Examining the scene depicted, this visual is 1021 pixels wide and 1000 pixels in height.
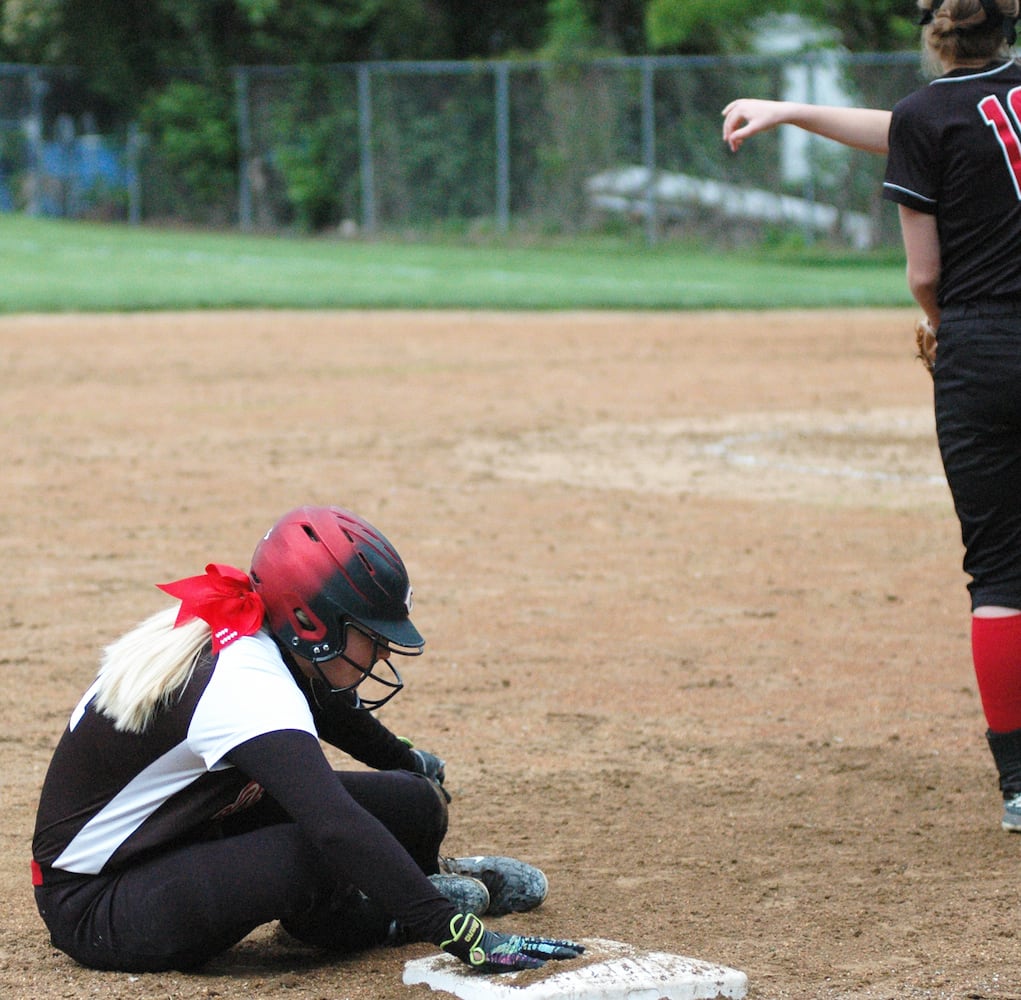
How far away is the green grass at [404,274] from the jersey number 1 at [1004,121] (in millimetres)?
14371

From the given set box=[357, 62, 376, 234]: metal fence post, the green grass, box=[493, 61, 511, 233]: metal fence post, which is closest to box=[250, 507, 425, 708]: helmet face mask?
the green grass

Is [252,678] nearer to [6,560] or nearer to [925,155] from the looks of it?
[925,155]

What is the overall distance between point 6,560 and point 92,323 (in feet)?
30.3

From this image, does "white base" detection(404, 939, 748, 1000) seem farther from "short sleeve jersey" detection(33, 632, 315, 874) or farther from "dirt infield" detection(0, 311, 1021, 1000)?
"short sleeve jersey" detection(33, 632, 315, 874)

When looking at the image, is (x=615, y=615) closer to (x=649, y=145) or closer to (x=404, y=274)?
(x=404, y=274)

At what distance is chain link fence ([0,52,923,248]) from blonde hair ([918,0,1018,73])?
2147cm

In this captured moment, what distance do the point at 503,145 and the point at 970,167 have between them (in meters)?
24.7

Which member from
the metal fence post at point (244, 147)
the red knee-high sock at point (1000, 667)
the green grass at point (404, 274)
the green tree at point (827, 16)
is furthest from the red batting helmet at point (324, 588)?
the metal fence post at point (244, 147)

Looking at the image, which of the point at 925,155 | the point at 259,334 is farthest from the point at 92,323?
Answer: the point at 925,155

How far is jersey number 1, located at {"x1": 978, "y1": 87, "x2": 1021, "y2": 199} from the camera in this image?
4.09 metres

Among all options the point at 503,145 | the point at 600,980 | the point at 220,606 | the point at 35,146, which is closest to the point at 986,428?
the point at 600,980

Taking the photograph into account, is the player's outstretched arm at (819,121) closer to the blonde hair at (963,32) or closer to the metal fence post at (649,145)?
the blonde hair at (963,32)

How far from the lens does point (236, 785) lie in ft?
11.3

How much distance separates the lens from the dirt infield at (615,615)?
3.88 m
